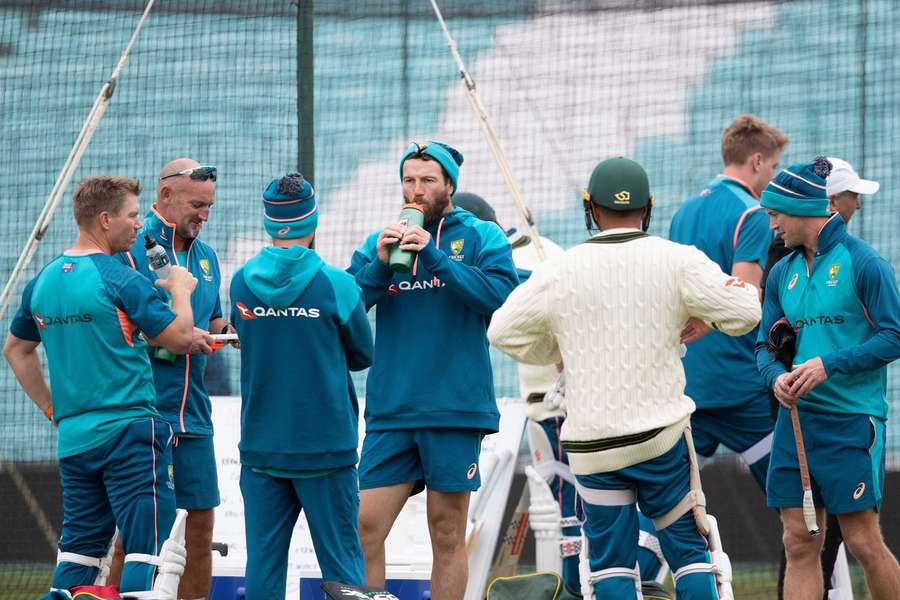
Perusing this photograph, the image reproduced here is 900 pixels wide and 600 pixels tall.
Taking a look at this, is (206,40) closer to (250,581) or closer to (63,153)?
(63,153)

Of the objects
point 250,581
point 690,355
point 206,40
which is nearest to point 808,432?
point 690,355

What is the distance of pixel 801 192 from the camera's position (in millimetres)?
5266

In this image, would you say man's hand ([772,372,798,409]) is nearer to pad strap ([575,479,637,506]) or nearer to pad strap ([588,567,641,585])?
pad strap ([575,479,637,506])

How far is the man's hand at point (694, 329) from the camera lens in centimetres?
474

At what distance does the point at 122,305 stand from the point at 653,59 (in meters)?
3.89

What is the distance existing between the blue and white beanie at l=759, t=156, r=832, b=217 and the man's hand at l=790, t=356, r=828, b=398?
0.56m

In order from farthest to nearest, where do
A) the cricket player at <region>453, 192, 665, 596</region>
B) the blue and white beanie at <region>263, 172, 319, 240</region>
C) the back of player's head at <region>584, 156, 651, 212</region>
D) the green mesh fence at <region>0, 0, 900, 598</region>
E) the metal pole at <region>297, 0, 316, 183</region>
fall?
the green mesh fence at <region>0, 0, 900, 598</region>, the metal pole at <region>297, 0, 316, 183</region>, the cricket player at <region>453, 192, 665, 596</region>, the blue and white beanie at <region>263, 172, 319, 240</region>, the back of player's head at <region>584, 156, 651, 212</region>

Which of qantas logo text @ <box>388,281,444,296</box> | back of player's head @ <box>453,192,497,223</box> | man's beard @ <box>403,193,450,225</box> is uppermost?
back of player's head @ <box>453,192,497,223</box>

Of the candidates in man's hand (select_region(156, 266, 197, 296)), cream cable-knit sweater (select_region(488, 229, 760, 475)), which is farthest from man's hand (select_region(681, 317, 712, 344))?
man's hand (select_region(156, 266, 197, 296))

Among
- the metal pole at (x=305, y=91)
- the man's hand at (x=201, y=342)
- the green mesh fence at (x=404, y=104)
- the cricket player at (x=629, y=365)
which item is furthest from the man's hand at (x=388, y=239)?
the green mesh fence at (x=404, y=104)

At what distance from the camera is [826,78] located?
25.2 feet

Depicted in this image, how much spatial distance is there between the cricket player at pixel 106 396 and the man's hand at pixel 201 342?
0.09 meters

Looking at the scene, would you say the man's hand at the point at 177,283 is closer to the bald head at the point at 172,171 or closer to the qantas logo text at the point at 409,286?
the bald head at the point at 172,171

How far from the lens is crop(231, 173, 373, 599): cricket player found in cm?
487
